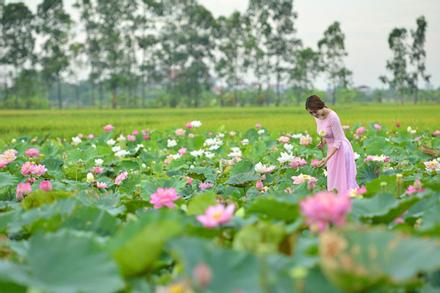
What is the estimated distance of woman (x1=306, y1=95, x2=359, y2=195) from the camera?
11.8 feet

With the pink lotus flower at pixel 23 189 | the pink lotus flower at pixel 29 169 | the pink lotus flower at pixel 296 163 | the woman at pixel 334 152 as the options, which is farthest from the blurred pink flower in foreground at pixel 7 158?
the woman at pixel 334 152

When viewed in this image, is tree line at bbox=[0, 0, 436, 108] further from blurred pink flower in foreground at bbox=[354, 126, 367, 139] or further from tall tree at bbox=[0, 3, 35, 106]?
blurred pink flower in foreground at bbox=[354, 126, 367, 139]

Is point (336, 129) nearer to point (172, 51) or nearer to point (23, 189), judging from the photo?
point (23, 189)

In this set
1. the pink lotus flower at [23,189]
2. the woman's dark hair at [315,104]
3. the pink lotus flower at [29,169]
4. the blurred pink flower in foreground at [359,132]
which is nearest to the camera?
the pink lotus flower at [23,189]

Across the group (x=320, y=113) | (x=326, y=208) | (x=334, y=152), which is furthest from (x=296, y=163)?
(x=326, y=208)

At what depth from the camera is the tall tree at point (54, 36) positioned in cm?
3950

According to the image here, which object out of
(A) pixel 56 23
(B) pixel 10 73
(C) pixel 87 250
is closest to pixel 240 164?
(C) pixel 87 250

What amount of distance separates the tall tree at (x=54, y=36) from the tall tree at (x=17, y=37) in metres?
0.80

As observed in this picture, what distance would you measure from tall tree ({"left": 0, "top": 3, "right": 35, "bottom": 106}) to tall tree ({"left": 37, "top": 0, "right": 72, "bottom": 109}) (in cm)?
80

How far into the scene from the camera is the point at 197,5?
142ft

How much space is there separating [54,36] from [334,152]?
3968 centimetres

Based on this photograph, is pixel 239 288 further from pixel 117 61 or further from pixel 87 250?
pixel 117 61

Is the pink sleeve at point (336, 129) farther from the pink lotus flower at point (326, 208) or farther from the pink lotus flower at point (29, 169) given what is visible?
the pink lotus flower at point (326, 208)

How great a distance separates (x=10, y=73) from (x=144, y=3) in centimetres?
1069
